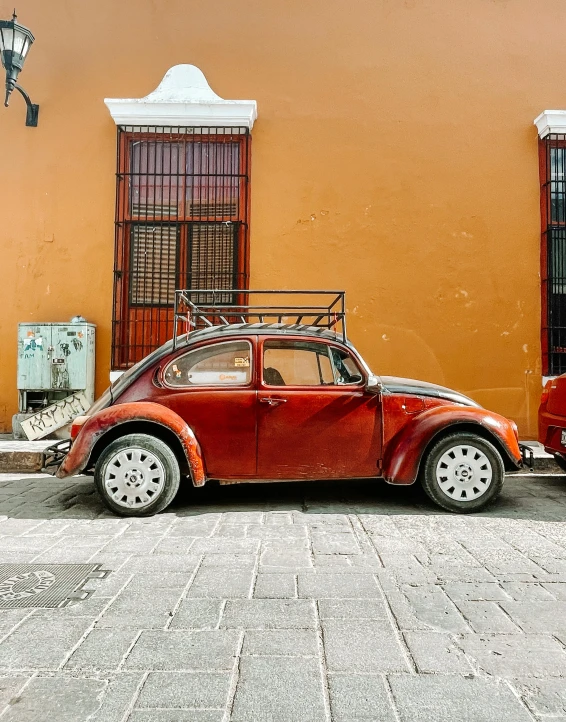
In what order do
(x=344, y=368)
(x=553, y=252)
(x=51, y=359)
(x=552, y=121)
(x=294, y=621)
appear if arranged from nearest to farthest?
(x=294, y=621), (x=344, y=368), (x=51, y=359), (x=552, y=121), (x=553, y=252)

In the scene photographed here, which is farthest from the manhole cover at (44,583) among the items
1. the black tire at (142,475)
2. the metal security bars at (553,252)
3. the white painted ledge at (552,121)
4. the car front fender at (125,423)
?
the white painted ledge at (552,121)

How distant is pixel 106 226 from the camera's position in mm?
8250

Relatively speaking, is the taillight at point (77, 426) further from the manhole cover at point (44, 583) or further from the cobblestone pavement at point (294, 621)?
the manhole cover at point (44, 583)

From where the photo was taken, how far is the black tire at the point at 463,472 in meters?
4.62

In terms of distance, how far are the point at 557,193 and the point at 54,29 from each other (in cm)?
764

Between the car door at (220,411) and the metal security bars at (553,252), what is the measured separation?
5.13m

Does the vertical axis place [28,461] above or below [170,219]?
below

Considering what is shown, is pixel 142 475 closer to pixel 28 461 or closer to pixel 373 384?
pixel 373 384

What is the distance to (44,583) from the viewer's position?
306 centimetres

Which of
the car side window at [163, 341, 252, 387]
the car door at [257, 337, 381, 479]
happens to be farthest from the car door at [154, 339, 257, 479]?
the car door at [257, 337, 381, 479]

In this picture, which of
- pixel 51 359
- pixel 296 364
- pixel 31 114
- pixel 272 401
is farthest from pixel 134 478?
pixel 31 114

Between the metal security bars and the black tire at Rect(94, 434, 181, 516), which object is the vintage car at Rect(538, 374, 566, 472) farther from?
the black tire at Rect(94, 434, 181, 516)

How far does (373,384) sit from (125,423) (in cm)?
200

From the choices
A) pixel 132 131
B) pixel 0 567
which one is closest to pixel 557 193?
pixel 132 131
